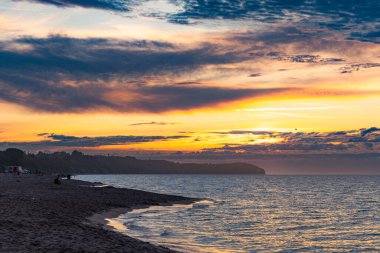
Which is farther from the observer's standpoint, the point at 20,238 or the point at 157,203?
the point at 157,203

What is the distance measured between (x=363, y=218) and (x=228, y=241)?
33.1 m

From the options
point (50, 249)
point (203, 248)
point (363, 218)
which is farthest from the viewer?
point (363, 218)

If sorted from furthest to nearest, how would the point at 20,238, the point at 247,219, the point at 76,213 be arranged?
the point at 247,219
the point at 76,213
the point at 20,238

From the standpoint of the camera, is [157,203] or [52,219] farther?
[157,203]

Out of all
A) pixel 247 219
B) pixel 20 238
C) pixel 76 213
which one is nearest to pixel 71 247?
pixel 20 238

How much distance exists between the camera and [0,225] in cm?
2761

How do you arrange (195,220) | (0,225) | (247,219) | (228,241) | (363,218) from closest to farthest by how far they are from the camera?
(0,225)
(228,241)
(195,220)
(247,219)
(363,218)

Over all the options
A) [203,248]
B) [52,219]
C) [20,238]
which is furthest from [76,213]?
[20,238]

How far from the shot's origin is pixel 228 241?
A: 36906mm

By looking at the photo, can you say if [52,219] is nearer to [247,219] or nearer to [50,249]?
[50,249]

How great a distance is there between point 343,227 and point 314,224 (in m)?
3.49

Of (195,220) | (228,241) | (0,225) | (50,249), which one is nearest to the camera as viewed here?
(50,249)

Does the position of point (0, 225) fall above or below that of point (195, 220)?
above

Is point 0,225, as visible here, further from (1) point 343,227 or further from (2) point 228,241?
(1) point 343,227
